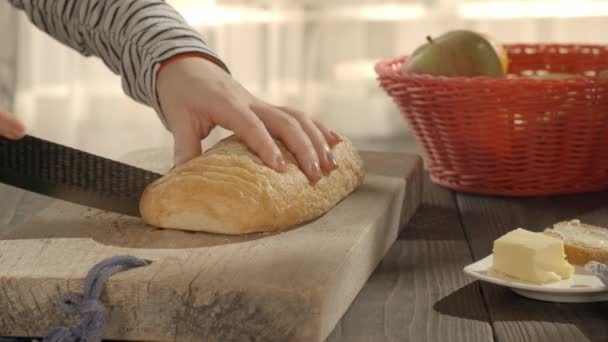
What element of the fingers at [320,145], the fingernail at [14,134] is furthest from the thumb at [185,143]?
the fingernail at [14,134]

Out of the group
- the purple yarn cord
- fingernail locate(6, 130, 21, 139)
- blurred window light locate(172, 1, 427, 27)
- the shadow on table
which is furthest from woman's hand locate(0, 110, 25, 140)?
blurred window light locate(172, 1, 427, 27)

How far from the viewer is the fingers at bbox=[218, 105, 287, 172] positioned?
118 cm

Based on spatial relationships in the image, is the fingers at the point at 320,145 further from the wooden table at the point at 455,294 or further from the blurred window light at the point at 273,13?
the blurred window light at the point at 273,13

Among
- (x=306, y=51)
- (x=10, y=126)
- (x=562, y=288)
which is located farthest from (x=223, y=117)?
(x=306, y=51)

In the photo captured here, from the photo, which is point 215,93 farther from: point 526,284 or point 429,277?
point 526,284

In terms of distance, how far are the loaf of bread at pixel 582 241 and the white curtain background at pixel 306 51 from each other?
241 centimetres

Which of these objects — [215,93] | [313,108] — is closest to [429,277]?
[215,93]

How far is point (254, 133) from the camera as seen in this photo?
1214 millimetres

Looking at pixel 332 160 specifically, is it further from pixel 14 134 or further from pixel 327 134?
pixel 14 134

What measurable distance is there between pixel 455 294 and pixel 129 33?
2.12ft

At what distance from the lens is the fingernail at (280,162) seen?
1177 mm

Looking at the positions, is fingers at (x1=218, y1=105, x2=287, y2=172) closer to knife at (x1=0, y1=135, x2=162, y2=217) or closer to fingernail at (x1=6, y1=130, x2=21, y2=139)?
knife at (x1=0, y1=135, x2=162, y2=217)

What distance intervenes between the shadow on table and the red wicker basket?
462mm

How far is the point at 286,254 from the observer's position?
1.00 meters
